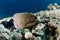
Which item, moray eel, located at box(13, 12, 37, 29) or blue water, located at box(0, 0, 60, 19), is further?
blue water, located at box(0, 0, 60, 19)

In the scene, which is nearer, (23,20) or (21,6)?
(23,20)

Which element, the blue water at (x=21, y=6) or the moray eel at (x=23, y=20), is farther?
the blue water at (x=21, y=6)

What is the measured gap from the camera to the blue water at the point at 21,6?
457cm

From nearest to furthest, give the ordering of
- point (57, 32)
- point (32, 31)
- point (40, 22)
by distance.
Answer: point (57, 32), point (32, 31), point (40, 22)

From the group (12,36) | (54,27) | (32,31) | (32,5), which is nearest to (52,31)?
(54,27)

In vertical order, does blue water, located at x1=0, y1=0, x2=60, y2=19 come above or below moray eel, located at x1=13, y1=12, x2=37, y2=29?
above

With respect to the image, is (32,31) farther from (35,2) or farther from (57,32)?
(35,2)

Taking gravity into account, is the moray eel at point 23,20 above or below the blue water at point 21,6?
below

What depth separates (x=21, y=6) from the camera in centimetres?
464

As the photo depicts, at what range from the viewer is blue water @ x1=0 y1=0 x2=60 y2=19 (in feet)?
15.0

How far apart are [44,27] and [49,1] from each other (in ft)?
8.59

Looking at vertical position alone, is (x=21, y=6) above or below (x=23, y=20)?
above

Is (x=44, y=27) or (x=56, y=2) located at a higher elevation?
(x=56, y=2)

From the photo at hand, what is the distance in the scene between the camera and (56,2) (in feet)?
15.7
